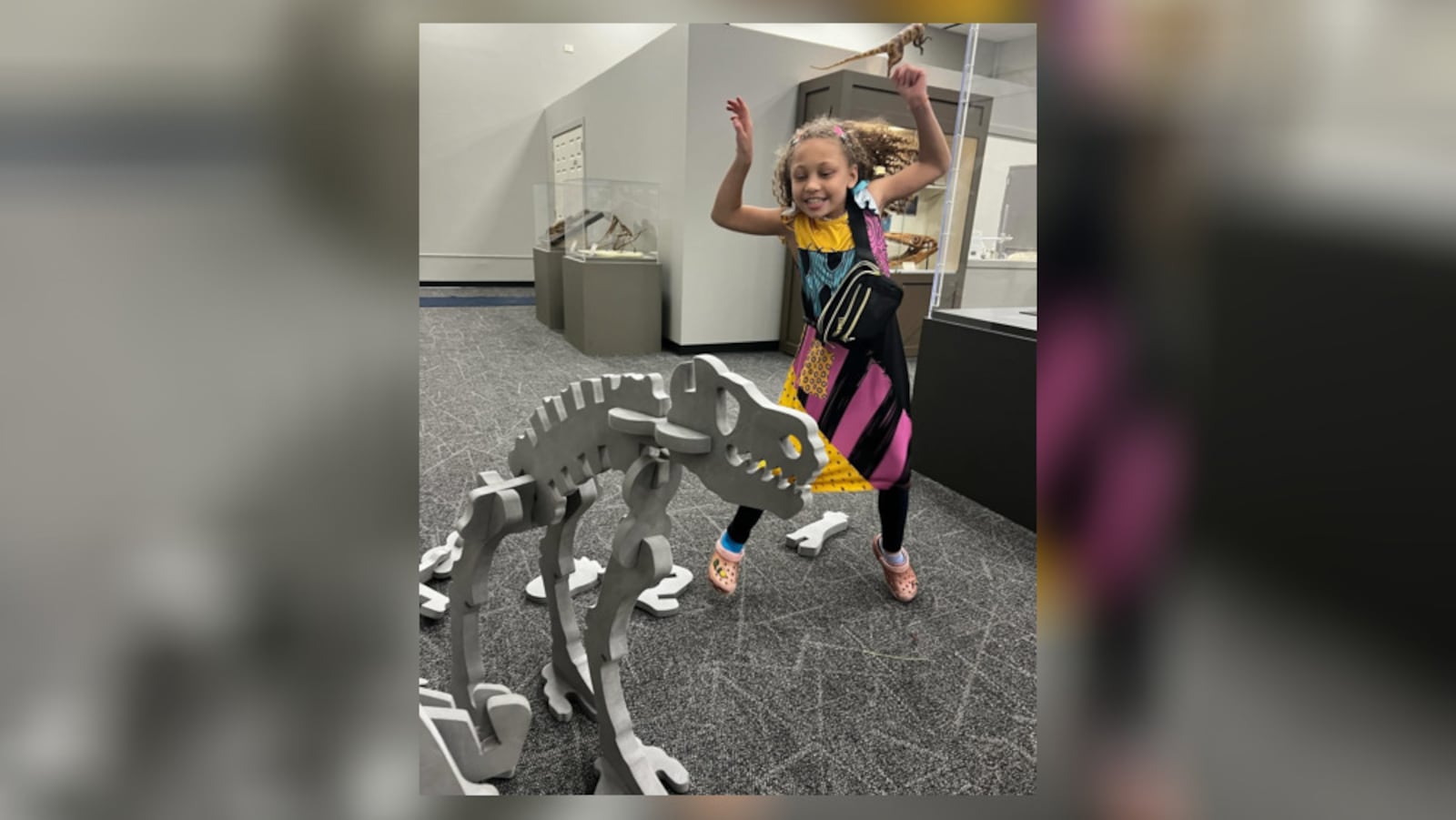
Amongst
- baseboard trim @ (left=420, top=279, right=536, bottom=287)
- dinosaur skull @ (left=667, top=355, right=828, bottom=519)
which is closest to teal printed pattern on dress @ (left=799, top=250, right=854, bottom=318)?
dinosaur skull @ (left=667, top=355, right=828, bottom=519)

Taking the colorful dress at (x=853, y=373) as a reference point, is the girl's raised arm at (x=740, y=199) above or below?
above

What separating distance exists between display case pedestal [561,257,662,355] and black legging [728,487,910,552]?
2.20 metres

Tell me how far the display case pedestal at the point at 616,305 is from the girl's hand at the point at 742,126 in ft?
7.72

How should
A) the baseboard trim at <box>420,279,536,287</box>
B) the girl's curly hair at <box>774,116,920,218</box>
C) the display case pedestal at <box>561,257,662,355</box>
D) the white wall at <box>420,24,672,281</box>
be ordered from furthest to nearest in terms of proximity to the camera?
1. the baseboard trim at <box>420,279,536,287</box>
2. the white wall at <box>420,24,672,281</box>
3. the display case pedestal at <box>561,257,662,355</box>
4. the girl's curly hair at <box>774,116,920,218</box>

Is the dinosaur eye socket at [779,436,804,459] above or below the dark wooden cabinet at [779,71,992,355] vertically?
below

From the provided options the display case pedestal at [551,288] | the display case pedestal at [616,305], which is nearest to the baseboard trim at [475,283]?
the display case pedestal at [551,288]

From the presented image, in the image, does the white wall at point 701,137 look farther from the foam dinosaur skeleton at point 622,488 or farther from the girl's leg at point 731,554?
the foam dinosaur skeleton at point 622,488

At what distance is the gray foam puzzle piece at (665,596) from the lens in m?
1.18

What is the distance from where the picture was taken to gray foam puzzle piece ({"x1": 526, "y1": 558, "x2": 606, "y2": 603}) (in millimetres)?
1192

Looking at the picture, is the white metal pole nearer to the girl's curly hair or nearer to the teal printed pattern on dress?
the girl's curly hair
